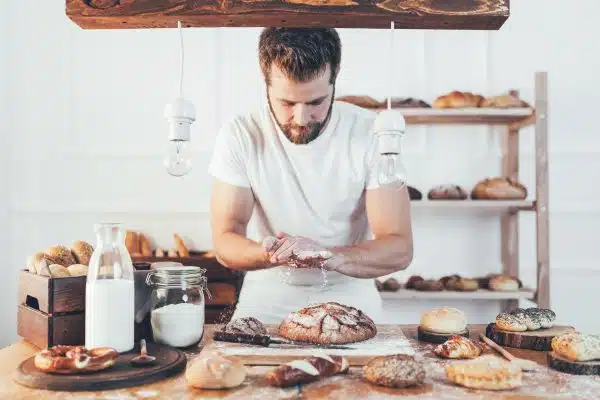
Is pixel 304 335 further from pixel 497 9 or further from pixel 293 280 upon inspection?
pixel 497 9

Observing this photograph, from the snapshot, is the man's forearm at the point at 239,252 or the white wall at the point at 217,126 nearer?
the man's forearm at the point at 239,252

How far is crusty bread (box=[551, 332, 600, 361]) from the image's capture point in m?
1.57

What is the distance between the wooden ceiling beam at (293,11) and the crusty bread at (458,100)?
1909 millimetres

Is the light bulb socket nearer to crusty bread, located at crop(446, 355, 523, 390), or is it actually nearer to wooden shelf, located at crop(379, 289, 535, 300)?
crusty bread, located at crop(446, 355, 523, 390)

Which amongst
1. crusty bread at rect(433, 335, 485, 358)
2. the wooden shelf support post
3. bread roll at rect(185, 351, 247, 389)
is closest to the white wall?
the wooden shelf support post

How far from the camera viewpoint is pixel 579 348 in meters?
1.57

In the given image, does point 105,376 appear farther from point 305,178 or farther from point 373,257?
point 305,178

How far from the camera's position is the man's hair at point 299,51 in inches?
88.8

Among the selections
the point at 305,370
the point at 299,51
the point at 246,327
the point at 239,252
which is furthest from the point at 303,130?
the point at 305,370

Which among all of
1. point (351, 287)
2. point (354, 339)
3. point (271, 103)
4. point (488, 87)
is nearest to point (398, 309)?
point (488, 87)

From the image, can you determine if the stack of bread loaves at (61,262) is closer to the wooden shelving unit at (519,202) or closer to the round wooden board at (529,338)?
the round wooden board at (529,338)

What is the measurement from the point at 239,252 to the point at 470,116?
199cm

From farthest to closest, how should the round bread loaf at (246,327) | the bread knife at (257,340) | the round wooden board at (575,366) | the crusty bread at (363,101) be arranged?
the crusty bread at (363,101)
the round bread loaf at (246,327)
the bread knife at (257,340)
the round wooden board at (575,366)

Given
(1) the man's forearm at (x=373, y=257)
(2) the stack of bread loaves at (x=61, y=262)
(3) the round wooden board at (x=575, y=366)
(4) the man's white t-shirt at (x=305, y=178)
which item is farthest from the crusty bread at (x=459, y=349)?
(2) the stack of bread loaves at (x=61, y=262)
